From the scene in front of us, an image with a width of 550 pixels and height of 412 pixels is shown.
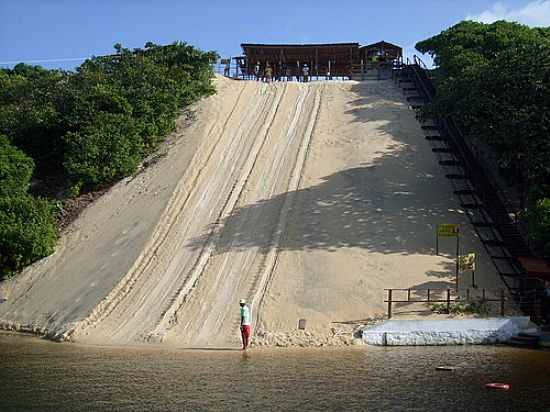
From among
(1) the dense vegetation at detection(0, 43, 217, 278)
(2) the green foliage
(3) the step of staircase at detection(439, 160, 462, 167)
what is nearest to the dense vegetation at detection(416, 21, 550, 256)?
(2) the green foliage

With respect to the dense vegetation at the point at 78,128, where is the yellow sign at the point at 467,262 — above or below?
below

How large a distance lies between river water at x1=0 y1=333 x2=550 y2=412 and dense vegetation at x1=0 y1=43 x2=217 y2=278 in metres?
10.3

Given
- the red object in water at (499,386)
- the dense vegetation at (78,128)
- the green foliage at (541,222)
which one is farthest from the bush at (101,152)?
the red object in water at (499,386)

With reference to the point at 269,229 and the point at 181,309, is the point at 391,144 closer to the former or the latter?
the point at 269,229

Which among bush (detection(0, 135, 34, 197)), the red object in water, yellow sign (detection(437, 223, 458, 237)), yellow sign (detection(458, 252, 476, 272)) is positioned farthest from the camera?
bush (detection(0, 135, 34, 197))

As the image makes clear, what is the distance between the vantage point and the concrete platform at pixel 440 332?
1839 centimetres

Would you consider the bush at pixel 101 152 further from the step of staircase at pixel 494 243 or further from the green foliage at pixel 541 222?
the green foliage at pixel 541 222

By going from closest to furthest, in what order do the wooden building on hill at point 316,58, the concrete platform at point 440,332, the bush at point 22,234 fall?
the concrete platform at point 440,332 < the bush at point 22,234 < the wooden building on hill at point 316,58

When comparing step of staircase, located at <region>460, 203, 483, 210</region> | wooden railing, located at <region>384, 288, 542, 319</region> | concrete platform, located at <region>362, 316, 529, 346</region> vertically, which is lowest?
concrete platform, located at <region>362, 316, 529, 346</region>

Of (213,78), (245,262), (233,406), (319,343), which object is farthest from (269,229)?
(213,78)

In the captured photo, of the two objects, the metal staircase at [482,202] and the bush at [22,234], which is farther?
the bush at [22,234]

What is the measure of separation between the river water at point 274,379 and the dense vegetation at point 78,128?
10.3 meters

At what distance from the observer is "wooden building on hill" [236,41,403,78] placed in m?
50.9

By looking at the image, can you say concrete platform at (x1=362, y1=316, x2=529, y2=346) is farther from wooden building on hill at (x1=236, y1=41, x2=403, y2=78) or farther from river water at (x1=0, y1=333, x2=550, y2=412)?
wooden building on hill at (x1=236, y1=41, x2=403, y2=78)
